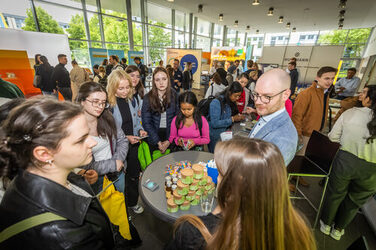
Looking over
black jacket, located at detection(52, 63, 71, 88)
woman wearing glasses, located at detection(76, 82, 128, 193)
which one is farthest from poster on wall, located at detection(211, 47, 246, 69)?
woman wearing glasses, located at detection(76, 82, 128, 193)

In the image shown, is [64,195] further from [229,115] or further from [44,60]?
[44,60]

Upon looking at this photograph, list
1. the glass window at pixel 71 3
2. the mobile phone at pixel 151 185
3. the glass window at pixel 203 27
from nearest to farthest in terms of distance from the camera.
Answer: the mobile phone at pixel 151 185 < the glass window at pixel 71 3 < the glass window at pixel 203 27

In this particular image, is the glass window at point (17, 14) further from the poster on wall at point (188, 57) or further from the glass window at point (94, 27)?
the poster on wall at point (188, 57)

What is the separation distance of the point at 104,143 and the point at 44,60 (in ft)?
16.0

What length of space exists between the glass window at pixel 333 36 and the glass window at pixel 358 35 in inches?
14.0

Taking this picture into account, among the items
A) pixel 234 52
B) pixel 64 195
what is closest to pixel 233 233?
pixel 64 195

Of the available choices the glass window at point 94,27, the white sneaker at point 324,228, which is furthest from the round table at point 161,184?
the glass window at point 94,27

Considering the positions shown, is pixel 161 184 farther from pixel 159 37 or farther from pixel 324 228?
pixel 159 37

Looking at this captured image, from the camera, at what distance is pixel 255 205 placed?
1.87 feet

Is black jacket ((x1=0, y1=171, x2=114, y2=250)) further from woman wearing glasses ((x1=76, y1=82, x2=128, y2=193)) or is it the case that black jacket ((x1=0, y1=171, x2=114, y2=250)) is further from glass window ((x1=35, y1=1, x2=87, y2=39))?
glass window ((x1=35, y1=1, x2=87, y2=39))

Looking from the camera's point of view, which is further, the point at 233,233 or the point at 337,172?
the point at 337,172

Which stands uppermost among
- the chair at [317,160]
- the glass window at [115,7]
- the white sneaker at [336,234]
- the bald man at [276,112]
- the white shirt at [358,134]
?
the glass window at [115,7]

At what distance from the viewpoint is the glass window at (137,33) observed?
9.00 metres

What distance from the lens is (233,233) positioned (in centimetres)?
60
